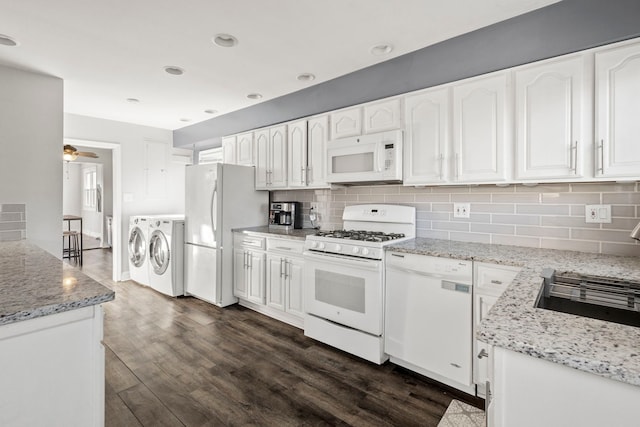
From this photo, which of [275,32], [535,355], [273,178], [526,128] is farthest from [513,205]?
[273,178]

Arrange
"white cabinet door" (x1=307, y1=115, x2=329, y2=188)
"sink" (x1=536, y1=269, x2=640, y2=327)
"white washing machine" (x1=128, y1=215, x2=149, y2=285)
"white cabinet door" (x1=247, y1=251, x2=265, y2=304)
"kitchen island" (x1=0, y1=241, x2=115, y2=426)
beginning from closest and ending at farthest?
"kitchen island" (x1=0, y1=241, x2=115, y2=426) → "sink" (x1=536, y1=269, x2=640, y2=327) → "white cabinet door" (x1=307, y1=115, x2=329, y2=188) → "white cabinet door" (x1=247, y1=251, x2=265, y2=304) → "white washing machine" (x1=128, y1=215, x2=149, y2=285)

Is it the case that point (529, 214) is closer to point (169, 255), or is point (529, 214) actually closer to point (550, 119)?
point (550, 119)

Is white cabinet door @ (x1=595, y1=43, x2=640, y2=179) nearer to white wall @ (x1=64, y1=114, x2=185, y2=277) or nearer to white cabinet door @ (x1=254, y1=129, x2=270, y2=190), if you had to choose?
white cabinet door @ (x1=254, y1=129, x2=270, y2=190)

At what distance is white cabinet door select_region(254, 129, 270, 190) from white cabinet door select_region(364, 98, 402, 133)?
1409 millimetres

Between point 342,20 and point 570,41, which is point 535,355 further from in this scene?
point 342,20

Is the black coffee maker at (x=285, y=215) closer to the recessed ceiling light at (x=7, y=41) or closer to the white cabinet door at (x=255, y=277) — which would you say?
the white cabinet door at (x=255, y=277)

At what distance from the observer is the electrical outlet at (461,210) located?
2580 millimetres

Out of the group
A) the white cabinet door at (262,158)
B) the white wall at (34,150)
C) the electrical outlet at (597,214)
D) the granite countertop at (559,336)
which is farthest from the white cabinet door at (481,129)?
the white wall at (34,150)

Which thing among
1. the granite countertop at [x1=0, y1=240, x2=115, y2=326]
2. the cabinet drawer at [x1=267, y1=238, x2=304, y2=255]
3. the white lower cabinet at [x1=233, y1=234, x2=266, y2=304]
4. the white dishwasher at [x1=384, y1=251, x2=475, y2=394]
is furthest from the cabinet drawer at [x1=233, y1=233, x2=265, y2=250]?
the granite countertop at [x1=0, y1=240, x2=115, y2=326]

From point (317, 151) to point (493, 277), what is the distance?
203cm

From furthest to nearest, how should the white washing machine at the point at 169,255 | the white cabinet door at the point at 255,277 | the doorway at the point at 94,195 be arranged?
the doorway at the point at 94,195 → the white washing machine at the point at 169,255 → the white cabinet door at the point at 255,277

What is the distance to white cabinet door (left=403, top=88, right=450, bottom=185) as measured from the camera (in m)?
2.46

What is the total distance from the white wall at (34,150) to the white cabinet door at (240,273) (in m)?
1.71

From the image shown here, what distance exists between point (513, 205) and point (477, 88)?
891mm
